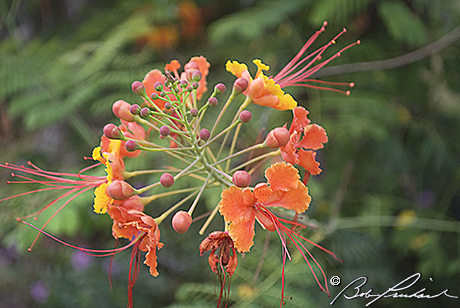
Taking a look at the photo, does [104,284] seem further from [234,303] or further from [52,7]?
[52,7]

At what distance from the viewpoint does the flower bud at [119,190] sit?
42.1 inches

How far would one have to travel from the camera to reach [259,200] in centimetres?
106

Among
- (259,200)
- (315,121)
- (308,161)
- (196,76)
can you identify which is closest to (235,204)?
(259,200)

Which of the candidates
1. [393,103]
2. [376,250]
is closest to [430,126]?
[393,103]

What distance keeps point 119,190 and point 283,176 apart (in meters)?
0.51

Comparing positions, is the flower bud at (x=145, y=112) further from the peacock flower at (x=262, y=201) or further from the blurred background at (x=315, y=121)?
the blurred background at (x=315, y=121)

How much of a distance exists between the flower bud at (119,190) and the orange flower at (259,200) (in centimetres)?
32

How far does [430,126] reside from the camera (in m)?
2.44

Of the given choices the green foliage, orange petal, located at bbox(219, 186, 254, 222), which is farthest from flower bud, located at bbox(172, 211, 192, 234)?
the green foliage

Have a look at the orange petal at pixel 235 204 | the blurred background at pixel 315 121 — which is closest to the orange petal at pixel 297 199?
the orange petal at pixel 235 204

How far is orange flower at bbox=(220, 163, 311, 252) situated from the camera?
1.01m

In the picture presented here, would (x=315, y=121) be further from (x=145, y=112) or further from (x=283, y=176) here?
(x=145, y=112)

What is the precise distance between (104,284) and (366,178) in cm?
221

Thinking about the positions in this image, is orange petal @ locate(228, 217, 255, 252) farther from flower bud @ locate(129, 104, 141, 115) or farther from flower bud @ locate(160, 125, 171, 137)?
flower bud @ locate(129, 104, 141, 115)
